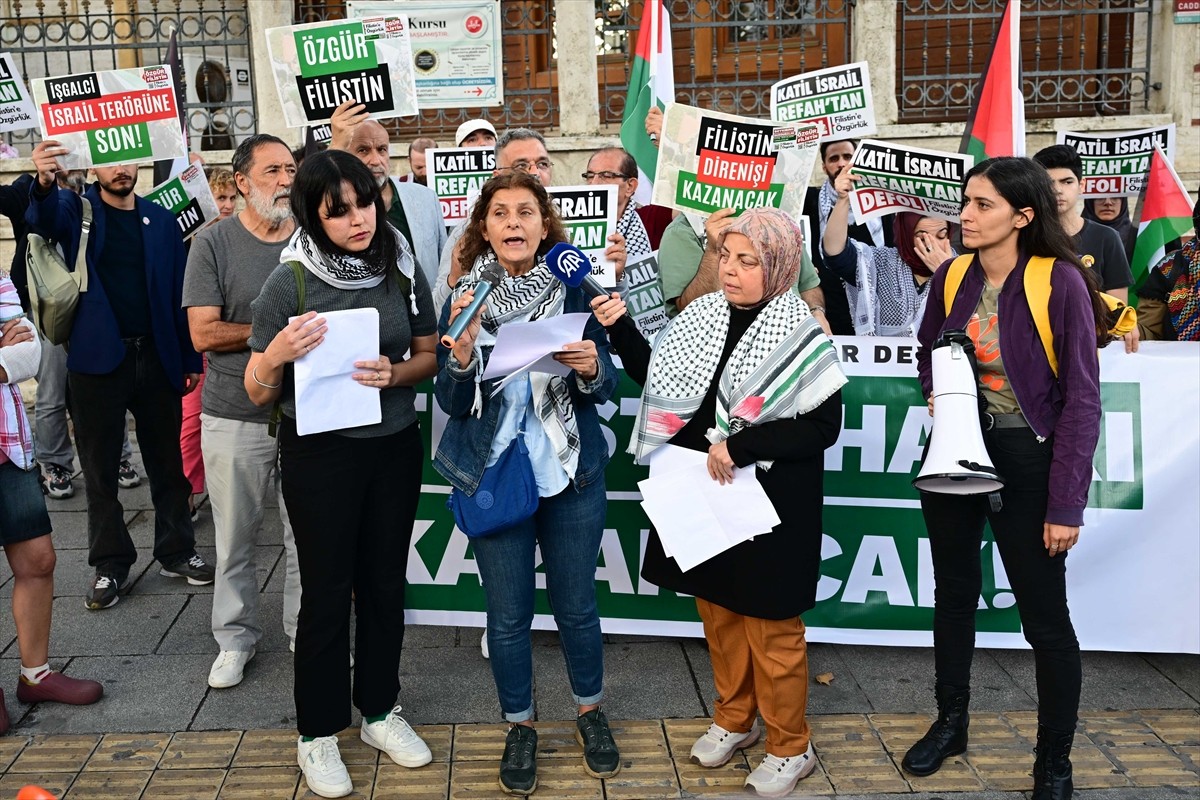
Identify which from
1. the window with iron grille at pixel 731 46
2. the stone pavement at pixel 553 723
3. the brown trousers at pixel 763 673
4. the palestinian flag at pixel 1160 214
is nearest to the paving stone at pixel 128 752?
the stone pavement at pixel 553 723

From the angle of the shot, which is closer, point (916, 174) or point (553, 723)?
point (553, 723)

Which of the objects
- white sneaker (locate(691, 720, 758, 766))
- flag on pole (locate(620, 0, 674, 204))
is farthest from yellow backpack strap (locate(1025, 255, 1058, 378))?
flag on pole (locate(620, 0, 674, 204))

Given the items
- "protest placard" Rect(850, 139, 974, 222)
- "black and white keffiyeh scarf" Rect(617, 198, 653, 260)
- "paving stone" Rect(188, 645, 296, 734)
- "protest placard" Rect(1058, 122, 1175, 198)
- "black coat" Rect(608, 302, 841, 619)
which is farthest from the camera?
"protest placard" Rect(1058, 122, 1175, 198)

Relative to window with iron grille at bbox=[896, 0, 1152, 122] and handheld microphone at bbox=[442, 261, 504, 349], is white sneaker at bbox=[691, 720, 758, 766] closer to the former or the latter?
handheld microphone at bbox=[442, 261, 504, 349]

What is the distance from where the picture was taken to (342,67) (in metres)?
5.12

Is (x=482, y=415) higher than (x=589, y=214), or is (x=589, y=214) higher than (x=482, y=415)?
(x=589, y=214)

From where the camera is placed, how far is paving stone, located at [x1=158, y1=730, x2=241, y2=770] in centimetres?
375

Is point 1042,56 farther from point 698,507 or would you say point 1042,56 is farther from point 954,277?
point 698,507

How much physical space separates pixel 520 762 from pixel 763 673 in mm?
834

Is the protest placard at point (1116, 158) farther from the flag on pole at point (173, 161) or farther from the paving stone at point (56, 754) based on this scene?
the paving stone at point (56, 754)

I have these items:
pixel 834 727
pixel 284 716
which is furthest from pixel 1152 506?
pixel 284 716

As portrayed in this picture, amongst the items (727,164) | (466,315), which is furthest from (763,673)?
(727,164)

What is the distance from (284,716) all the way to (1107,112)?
9.63m

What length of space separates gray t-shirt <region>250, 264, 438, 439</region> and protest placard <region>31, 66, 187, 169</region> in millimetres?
2339
